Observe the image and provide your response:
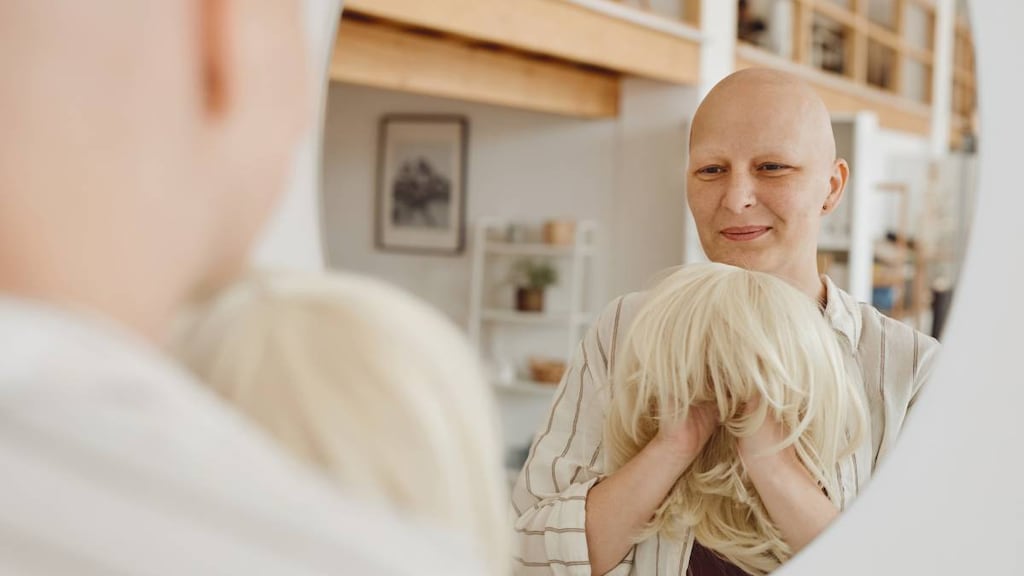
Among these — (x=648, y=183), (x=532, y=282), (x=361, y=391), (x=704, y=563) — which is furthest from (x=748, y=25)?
(x=361, y=391)

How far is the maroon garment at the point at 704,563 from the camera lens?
2.40 ft

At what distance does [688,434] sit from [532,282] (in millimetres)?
149

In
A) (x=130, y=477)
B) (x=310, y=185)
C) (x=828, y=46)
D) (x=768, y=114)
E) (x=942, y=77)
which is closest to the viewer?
(x=130, y=477)

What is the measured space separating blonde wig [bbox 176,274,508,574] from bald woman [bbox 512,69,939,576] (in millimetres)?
294

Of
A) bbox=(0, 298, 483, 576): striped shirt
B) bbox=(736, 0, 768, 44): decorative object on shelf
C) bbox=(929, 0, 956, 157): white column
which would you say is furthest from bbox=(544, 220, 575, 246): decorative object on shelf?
bbox=(929, 0, 956, 157): white column

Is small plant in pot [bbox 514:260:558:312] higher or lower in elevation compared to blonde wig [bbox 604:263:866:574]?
higher

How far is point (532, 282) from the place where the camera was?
646 millimetres

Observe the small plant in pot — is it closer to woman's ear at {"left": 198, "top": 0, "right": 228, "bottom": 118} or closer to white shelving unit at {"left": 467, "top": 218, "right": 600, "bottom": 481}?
white shelving unit at {"left": 467, "top": 218, "right": 600, "bottom": 481}

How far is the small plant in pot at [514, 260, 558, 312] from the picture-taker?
2.10ft

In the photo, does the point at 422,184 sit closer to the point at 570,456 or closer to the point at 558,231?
the point at 558,231

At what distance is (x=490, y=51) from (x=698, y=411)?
27cm

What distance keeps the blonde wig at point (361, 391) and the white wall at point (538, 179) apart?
22cm

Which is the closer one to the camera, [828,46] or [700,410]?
[700,410]

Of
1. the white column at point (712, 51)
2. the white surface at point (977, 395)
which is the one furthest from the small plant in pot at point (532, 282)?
the white surface at point (977, 395)
